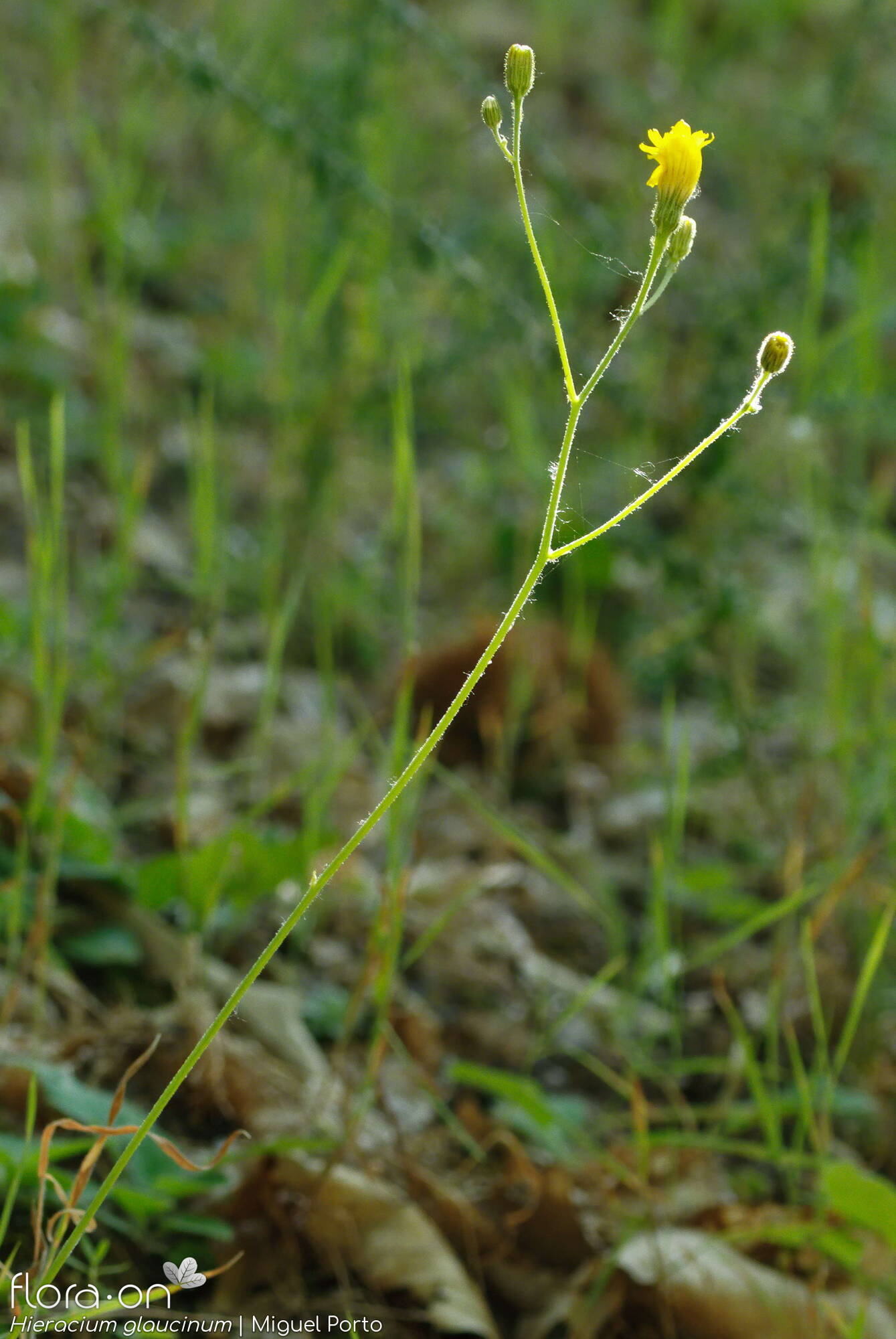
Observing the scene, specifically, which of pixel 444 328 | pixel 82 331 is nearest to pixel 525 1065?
pixel 82 331

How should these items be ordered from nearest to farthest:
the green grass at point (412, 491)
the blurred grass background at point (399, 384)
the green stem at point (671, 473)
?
the green stem at point (671, 473) < the green grass at point (412, 491) < the blurred grass background at point (399, 384)

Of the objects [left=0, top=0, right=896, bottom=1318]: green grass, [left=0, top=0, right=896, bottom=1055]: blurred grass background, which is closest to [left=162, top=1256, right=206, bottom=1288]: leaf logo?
[left=0, top=0, right=896, bottom=1318]: green grass

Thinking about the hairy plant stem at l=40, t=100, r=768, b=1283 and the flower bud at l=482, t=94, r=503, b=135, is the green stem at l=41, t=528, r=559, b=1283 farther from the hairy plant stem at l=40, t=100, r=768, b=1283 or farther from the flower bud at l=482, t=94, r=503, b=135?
the flower bud at l=482, t=94, r=503, b=135

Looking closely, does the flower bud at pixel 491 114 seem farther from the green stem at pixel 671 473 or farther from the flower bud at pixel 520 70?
the green stem at pixel 671 473

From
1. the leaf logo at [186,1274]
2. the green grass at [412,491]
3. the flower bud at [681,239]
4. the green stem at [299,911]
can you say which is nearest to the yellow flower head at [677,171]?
the flower bud at [681,239]

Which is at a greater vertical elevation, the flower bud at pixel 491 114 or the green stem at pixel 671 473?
the flower bud at pixel 491 114

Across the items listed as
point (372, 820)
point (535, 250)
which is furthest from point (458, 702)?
point (535, 250)
